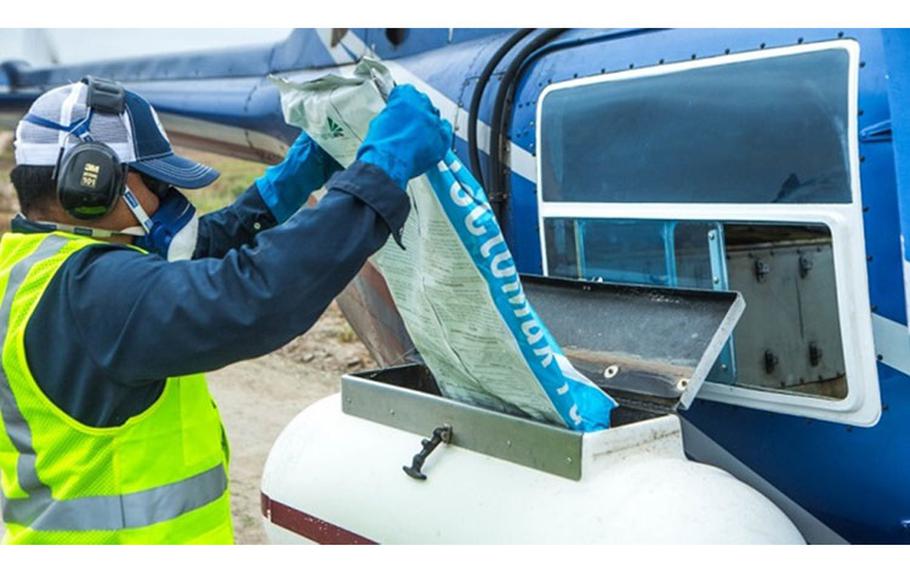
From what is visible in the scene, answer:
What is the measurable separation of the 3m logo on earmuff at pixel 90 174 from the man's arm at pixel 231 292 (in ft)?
0.59

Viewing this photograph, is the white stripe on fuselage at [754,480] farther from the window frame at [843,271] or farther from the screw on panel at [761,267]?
the screw on panel at [761,267]

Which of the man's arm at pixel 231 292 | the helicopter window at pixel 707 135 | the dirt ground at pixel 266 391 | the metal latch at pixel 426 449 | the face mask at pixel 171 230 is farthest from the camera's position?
the dirt ground at pixel 266 391

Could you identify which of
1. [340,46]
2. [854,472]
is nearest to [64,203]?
[854,472]

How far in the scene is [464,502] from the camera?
8.20 ft

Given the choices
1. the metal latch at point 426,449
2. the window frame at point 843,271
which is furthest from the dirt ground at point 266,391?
the window frame at point 843,271

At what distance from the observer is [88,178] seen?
1.90 meters

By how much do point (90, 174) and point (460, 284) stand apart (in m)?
0.84

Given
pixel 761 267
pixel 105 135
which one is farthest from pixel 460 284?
pixel 761 267

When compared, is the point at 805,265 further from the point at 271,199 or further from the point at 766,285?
the point at 271,199

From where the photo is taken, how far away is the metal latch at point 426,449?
260 centimetres

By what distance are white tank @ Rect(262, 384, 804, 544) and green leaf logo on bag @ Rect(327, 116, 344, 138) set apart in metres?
0.80

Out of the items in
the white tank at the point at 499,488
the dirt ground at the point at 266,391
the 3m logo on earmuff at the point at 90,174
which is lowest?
the dirt ground at the point at 266,391

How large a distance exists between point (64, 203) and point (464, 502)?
120cm

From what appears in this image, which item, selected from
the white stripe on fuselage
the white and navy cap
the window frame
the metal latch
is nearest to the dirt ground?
the metal latch
